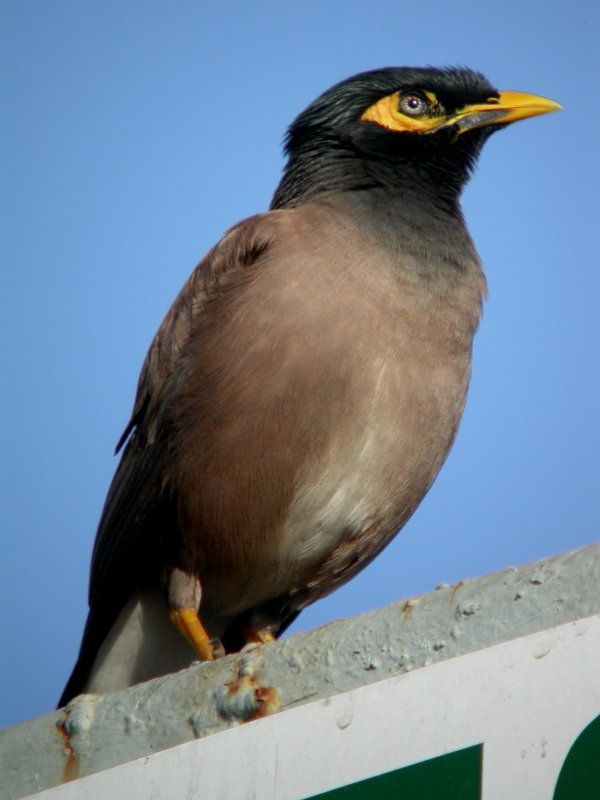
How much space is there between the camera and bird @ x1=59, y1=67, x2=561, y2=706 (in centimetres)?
357

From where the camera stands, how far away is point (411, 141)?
14.2 ft

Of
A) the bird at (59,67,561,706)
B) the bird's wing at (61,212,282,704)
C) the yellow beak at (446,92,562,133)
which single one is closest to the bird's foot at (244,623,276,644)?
the bird at (59,67,561,706)

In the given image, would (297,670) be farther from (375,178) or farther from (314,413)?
(375,178)

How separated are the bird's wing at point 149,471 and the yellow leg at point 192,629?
20cm

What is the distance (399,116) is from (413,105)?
83 millimetres

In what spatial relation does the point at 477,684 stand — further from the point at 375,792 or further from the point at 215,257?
the point at 215,257

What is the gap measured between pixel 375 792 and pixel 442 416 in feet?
6.84

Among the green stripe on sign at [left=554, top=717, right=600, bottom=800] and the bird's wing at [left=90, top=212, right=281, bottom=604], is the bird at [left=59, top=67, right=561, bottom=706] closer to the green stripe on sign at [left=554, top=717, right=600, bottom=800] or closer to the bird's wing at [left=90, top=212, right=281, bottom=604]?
the bird's wing at [left=90, top=212, right=281, bottom=604]

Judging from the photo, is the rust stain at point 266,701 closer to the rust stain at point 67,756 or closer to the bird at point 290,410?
the rust stain at point 67,756

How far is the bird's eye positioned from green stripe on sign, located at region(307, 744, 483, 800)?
10.2ft

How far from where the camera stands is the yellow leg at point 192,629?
372cm

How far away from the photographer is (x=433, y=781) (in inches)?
69.0

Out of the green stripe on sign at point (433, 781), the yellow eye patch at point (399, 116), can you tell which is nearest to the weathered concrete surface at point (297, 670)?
the green stripe on sign at point (433, 781)

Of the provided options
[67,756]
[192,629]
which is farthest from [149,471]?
[67,756]
